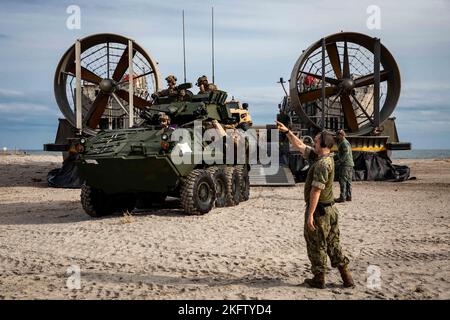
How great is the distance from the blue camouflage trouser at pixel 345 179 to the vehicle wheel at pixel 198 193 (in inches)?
108

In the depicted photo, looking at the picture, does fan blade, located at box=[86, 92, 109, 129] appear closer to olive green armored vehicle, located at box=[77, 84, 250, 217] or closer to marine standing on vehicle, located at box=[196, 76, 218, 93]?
marine standing on vehicle, located at box=[196, 76, 218, 93]

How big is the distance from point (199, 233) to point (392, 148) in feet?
36.6

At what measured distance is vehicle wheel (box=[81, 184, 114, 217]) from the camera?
8.09 metres

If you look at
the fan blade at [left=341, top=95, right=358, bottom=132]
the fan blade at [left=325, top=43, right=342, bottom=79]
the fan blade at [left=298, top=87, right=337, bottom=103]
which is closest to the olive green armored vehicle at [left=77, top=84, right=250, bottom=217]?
the fan blade at [left=298, top=87, right=337, bottom=103]

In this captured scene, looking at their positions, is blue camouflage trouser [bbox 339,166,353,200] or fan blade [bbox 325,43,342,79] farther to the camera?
fan blade [bbox 325,43,342,79]

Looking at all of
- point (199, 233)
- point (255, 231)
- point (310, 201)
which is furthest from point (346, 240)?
point (310, 201)

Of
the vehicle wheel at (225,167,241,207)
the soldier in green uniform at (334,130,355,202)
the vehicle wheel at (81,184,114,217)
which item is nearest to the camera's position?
the vehicle wheel at (81,184,114,217)

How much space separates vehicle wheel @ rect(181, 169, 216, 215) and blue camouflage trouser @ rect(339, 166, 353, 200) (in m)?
2.75

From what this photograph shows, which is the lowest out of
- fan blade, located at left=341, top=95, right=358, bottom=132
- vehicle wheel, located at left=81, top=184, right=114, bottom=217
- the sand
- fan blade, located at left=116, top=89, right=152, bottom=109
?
the sand

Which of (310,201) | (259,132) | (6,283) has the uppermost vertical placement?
(259,132)

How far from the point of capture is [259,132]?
1584cm

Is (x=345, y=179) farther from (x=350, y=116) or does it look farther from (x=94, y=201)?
(x=350, y=116)
